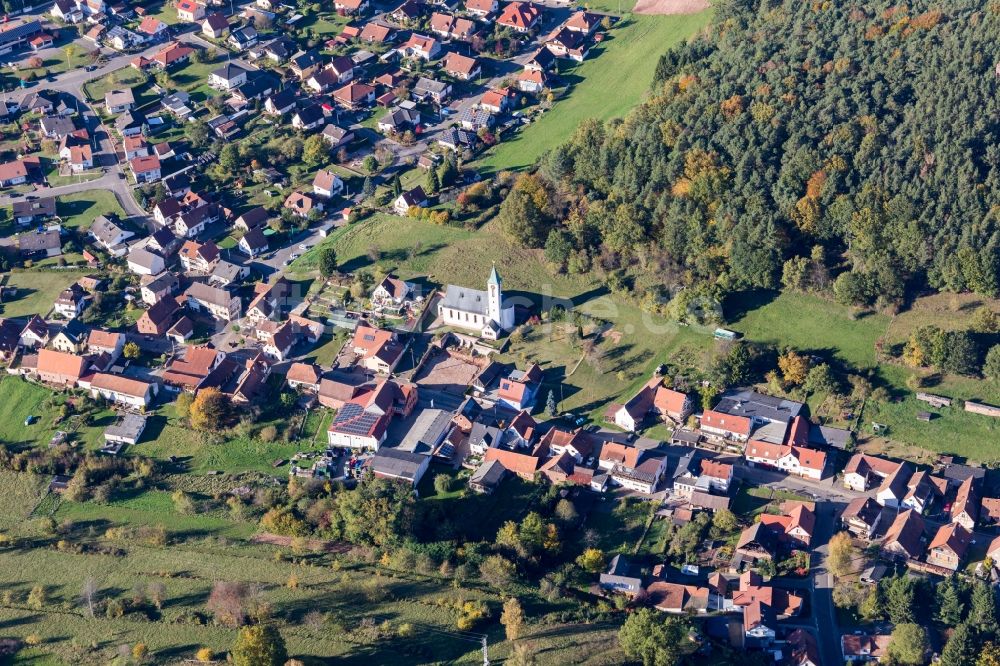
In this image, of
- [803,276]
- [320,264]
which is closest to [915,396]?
[803,276]

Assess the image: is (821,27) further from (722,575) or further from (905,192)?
(722,575)

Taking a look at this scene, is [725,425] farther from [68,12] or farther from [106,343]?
[68,12]

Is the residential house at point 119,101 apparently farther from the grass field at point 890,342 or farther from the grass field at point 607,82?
the grass field at point 890,342

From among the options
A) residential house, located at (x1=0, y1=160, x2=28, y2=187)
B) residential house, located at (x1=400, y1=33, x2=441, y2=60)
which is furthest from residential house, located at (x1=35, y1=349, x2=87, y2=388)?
residential house, located at (x1=400, y1=33, x2=441, y2=60)

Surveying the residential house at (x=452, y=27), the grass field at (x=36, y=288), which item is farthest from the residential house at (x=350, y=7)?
the grass field at (x=36, y=288)

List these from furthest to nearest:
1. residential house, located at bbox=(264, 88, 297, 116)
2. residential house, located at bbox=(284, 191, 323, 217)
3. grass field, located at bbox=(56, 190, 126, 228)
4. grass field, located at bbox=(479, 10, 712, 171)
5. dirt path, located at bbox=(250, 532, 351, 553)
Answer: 1. residential house, located at bbox=(264, 88, 297, 116)
2. grass field, located at bbox=(479, 10, 712, 171)
3. grass field, located at bbox=(56, 190, 126, 228)
4. residential house, located at bbox=(284, 191, 323, 217)
5. dirt path, located at bbox=(250, 532, 351, 553)

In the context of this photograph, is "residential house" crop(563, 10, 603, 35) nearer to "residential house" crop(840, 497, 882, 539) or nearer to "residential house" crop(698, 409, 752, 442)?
"residential house" crop(698, 409, 752, 442)
